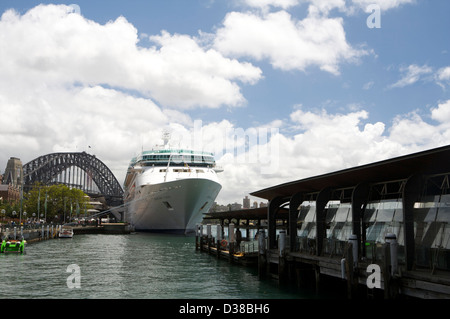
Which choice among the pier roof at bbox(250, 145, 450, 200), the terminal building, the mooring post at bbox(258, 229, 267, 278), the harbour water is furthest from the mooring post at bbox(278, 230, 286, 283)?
the mooring post at bbox(258, 229, 267, 278)

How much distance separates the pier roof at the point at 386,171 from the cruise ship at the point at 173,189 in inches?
1876

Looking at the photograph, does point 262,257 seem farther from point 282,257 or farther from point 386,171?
point 386,171

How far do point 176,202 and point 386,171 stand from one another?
57743 millimetres

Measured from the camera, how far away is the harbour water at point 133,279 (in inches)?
913

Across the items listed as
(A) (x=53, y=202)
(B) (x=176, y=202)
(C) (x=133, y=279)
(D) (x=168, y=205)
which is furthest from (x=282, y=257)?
(A) (x=53, y=202)

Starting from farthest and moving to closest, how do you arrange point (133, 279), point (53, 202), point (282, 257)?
point (53, 202) < point (133, 279) < point (282, 257)

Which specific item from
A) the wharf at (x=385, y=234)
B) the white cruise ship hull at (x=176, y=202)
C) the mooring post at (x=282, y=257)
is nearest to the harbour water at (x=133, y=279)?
the mooring post at (x=282, y=257)

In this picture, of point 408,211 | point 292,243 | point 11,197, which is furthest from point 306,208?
point 11,197

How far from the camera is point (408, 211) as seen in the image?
16.7 meters

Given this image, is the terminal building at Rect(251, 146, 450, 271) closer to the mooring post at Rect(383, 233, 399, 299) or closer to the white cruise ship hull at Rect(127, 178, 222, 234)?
the mooring post at Rect(383, 233, 399, 299)

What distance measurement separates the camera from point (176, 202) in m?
74.0

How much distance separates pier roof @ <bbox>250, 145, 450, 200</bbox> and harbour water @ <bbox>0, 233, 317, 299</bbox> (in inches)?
217

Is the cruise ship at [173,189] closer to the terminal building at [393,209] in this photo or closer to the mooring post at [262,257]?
the mooring post at [262,257]
